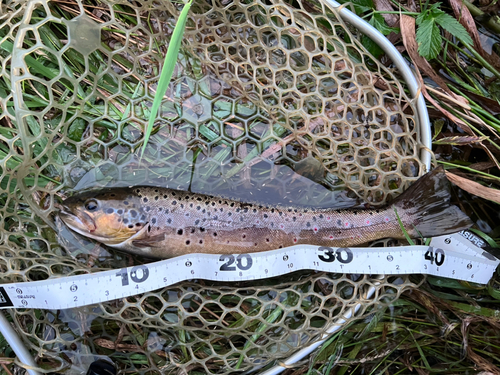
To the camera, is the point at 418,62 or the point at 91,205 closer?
the point at 91,205

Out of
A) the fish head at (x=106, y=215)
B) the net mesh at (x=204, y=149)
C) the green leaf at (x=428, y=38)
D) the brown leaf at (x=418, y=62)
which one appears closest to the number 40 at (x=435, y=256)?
the net mesh at (x=204, y=149)

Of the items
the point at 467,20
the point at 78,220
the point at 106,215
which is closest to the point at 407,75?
the point at 467,20

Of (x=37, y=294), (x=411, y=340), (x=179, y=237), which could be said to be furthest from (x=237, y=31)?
(x=411, y=340)

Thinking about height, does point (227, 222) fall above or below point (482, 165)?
below

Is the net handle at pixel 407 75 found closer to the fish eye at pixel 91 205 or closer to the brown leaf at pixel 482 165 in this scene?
the brown leaf at pixel 482 165

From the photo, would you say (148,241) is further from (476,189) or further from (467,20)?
(467,20)

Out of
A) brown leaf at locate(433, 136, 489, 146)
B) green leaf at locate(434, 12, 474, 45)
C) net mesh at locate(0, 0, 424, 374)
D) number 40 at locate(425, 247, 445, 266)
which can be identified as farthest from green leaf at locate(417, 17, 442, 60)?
number 40 at locate(425, 247, 445, 266)

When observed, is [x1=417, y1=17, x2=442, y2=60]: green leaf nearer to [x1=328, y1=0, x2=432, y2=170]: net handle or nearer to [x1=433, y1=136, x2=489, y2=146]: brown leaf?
[x1=328, y1=0, x2=432, y2=170]: net handle
